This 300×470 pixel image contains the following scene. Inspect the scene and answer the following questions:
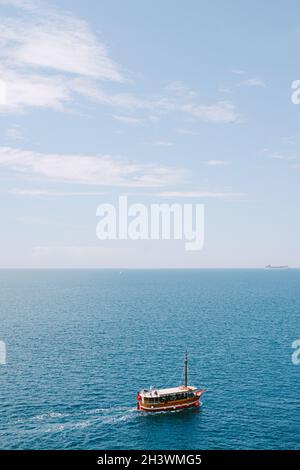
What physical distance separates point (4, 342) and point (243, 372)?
9817cm

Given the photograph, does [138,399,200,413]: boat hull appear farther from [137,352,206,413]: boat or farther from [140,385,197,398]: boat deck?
[140,385,197,398]: boat deck

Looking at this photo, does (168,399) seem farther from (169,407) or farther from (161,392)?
(161,392)

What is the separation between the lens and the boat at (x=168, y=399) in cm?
9431

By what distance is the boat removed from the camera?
9431cm

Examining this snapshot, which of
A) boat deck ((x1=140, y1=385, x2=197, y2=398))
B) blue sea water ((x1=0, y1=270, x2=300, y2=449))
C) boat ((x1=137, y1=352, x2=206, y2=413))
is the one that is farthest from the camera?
boat deck ((x1=140, y1=385, x2=197, y2=398))

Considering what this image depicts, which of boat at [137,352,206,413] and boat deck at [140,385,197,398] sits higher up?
boat deck at [140,385,197,398]

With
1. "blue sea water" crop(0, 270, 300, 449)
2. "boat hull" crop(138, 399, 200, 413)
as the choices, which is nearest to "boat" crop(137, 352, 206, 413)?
"boat hull" crop(138, 399, 200, 413)

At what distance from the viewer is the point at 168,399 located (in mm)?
96812

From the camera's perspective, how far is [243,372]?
121 meters

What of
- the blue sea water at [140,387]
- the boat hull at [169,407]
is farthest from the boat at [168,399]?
the blue sea water at [140,387]

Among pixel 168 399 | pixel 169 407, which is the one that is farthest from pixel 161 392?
pixel 169 407

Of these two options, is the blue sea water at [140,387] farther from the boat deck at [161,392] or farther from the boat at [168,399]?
the boat deck at [161,392]

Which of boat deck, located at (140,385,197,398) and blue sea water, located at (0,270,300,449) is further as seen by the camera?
boat deck, located at (140,385,197,398)

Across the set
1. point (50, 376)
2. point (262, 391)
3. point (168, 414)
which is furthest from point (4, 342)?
point (262, 391)
